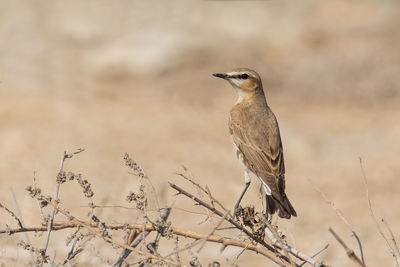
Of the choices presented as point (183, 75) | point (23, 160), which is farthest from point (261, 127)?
point (183, 75)

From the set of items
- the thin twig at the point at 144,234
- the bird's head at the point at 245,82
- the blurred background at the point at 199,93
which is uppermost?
the blurred background at the point at 199,93

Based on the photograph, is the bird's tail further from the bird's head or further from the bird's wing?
the bird's head

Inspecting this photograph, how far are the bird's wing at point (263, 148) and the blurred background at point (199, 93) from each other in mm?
3243

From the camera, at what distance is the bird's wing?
623 centimetres

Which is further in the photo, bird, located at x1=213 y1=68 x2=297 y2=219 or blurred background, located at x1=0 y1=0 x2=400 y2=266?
blurred background, located at x1=0 y1=0 x2=400 y2=266

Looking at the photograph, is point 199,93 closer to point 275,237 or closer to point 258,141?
point 258,141

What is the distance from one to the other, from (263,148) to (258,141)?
0.13m

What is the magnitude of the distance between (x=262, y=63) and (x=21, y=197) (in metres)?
7.58

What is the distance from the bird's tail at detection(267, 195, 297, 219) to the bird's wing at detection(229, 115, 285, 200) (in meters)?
0.11

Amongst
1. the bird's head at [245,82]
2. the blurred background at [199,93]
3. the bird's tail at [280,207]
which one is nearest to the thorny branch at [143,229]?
the bird's tail at [280,207]

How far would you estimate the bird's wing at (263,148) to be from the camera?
6.23m

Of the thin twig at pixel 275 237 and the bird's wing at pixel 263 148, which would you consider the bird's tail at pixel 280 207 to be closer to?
the bird's wing at pixel 263 148

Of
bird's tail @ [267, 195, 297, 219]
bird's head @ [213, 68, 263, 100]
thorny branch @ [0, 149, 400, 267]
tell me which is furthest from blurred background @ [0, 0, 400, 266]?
thorny branch @ [0, 149, 400, 267]

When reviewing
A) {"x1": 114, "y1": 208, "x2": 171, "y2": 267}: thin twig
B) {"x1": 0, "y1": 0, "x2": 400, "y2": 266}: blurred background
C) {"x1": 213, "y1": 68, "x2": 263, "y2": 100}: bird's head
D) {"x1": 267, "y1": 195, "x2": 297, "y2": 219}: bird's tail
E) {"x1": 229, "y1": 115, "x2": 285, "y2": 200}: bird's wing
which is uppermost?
{"x1": 0, "y1": 0, "x2": 400, "y2": 266}: blurred background
